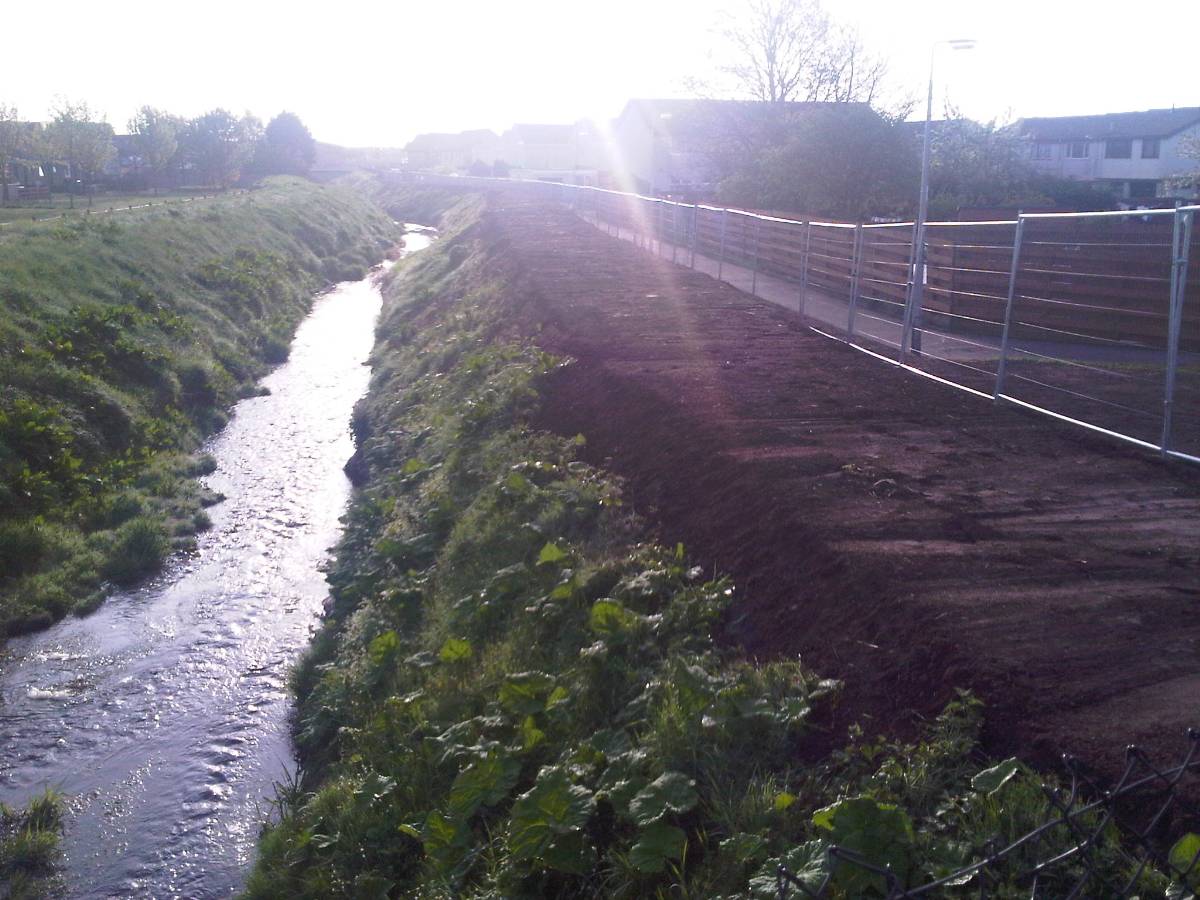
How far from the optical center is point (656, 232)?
98.0 ft

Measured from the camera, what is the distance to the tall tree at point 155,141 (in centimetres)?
7112

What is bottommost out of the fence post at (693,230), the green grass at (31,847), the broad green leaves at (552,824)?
the green grass at (31,847)

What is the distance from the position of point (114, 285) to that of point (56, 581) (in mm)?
11022

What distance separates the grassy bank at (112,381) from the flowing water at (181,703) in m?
0.66

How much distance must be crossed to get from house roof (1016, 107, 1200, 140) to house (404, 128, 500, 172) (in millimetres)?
64244

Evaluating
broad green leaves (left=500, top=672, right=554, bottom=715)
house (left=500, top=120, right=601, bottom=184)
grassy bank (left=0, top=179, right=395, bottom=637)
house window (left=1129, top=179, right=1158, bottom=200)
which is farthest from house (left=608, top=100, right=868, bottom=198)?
broad green leaves (left=500, top=672, right=554, bottom=715)

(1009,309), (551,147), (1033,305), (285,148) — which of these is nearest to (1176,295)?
(1009,309)

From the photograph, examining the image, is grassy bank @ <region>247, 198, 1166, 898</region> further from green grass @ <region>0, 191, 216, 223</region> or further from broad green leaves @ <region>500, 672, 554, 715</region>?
green grass @ <region>0, 191, 216, 223</region>

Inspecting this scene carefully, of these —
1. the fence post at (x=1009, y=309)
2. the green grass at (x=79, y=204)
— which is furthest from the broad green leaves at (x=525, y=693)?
the green grass at (x=79, y=204)

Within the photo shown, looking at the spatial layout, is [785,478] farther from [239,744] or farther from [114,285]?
[114,285]

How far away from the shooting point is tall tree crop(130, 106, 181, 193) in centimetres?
7112

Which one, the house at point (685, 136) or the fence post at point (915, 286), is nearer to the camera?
the fence post at point (915, 286)

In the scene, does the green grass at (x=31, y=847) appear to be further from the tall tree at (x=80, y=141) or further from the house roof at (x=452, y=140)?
the house roof at (x=452, y=140)

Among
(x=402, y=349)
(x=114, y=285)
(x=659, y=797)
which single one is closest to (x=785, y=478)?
(x=659, y=797)
